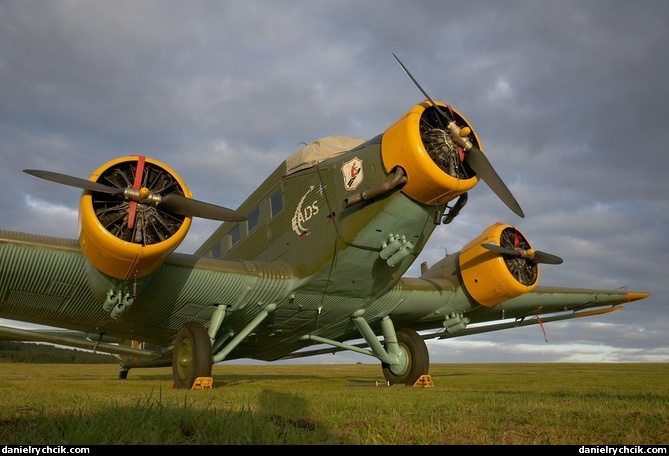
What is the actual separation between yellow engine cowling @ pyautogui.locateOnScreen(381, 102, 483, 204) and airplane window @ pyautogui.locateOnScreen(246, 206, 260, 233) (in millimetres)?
4543

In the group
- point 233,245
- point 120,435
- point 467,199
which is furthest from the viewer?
point 233,245

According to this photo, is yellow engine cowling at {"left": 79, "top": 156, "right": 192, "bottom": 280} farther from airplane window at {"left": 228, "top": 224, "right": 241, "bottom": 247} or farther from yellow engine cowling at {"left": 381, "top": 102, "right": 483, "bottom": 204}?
airplane window at {"left": 228, "top": 224, "right": 241, "bottom": 247}

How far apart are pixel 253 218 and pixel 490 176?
19.6 feet

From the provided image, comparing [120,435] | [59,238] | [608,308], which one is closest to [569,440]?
[120,435]

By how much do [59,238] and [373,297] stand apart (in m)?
6.06

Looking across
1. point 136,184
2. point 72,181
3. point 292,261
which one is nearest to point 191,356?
point 292,261

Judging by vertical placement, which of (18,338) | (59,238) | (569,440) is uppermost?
(59,238)

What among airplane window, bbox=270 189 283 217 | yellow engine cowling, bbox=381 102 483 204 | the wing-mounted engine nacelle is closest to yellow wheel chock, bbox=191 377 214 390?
airplane window, bbox=270 189 283 217

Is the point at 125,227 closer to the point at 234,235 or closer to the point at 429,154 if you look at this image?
the point at 429,154

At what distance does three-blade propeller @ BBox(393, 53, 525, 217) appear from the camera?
9.32m

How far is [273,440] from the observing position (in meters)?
2.75

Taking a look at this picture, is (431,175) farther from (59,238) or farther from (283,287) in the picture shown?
(59,238)

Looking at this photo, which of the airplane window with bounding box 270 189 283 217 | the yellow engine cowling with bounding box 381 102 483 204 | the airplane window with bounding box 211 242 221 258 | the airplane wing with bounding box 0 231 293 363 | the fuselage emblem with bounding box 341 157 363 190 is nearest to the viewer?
the yellow engine cowling with bounding box 381 102 483 204

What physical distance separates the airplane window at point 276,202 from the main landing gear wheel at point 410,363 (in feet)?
14.1
